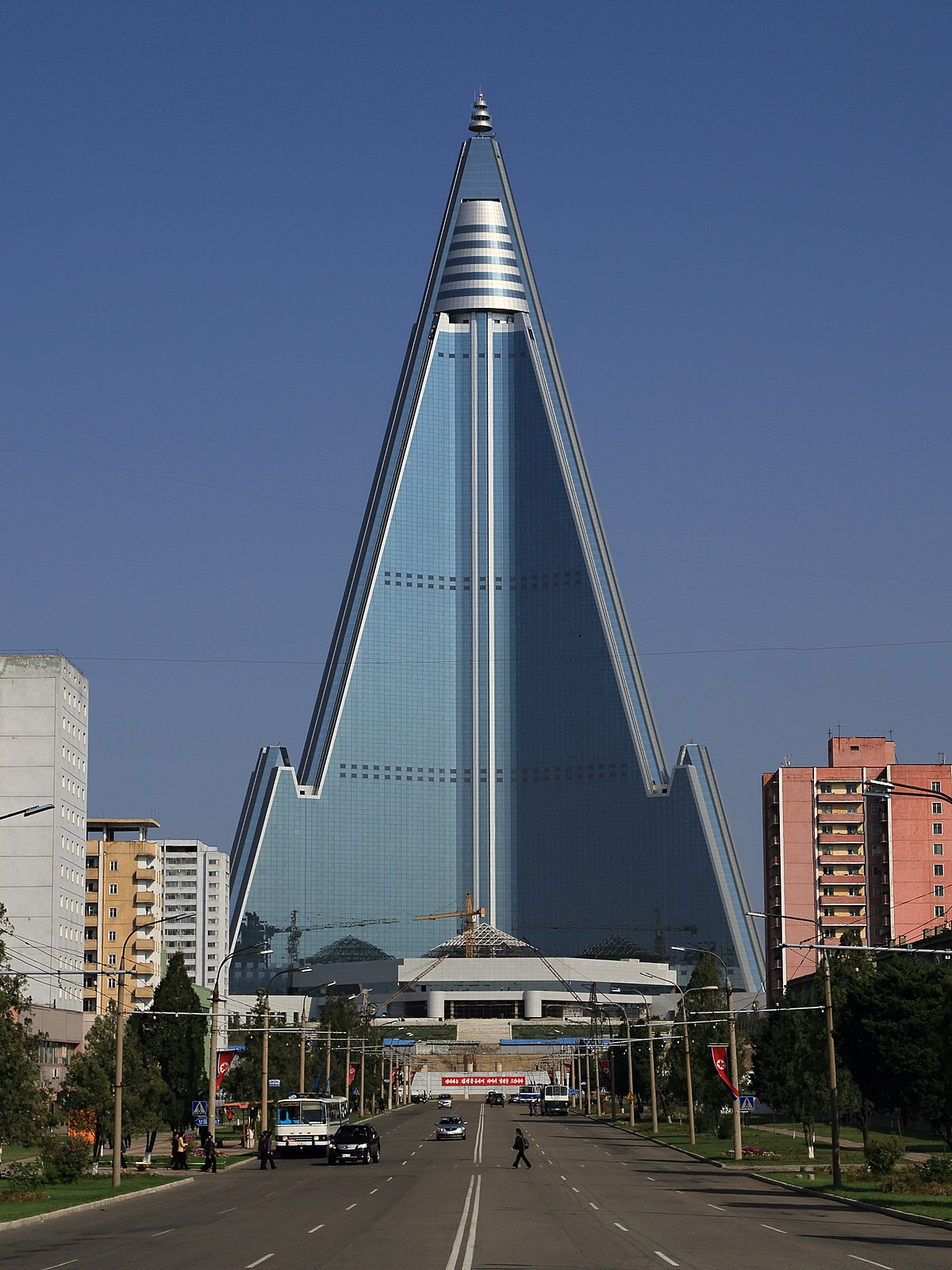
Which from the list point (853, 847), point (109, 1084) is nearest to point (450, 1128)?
point (109, 1084)

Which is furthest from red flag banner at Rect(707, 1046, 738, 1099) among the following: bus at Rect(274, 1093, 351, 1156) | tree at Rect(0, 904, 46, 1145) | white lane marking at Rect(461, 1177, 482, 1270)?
tree at Rect(0, 904, 46, 1145)

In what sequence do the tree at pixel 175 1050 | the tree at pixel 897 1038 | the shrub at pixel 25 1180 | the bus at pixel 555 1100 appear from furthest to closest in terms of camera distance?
the bus at pixel 555 1100, the tree at pixel 175 1050, the tree at pixel 897 1038, the shrub at pixel 25 1180

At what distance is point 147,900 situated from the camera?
15900 cm

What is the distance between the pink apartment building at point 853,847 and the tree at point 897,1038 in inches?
3664

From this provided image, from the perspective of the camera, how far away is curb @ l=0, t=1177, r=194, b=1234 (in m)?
39.8

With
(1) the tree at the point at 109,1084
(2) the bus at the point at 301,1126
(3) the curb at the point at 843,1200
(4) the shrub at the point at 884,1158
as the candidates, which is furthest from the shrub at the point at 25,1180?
(2) the bus at the point at 301,1126

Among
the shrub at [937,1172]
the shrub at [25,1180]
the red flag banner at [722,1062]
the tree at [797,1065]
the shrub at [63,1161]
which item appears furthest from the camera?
the tree at [797,1065]

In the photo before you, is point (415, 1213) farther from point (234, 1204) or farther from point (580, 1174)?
point (580, 1174)

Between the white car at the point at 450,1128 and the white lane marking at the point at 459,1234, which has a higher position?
the white lane marking at the point at 459,1234

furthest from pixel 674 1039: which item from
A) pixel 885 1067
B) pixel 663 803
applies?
pixel 663 803

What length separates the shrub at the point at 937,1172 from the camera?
157ft

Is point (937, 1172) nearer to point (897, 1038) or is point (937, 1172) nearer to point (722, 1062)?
point (722, 1062)

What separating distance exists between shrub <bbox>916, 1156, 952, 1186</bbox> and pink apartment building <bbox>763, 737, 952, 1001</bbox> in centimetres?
11068

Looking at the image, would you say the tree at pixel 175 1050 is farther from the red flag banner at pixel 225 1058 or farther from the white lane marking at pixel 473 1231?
the white lane marking at pixel 473 1231
